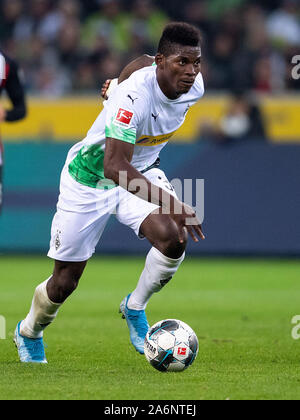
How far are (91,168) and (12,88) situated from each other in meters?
2.69

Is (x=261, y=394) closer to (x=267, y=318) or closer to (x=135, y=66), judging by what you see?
(x=135, y=66)

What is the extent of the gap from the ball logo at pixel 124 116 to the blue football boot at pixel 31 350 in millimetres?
1743

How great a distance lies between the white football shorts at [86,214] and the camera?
20.7 ft

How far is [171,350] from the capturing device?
→ 19.0 ft

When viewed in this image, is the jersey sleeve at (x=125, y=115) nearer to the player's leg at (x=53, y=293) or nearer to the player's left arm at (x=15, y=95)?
the player's leg at (x=53, y=293)

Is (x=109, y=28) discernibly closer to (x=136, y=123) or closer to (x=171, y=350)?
(x=136, y=123)

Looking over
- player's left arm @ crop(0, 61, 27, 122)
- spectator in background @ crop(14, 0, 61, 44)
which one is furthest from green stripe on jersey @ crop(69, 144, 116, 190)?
spectator in background @ crop(14, 0, 61, 44)

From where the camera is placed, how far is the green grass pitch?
5198mm

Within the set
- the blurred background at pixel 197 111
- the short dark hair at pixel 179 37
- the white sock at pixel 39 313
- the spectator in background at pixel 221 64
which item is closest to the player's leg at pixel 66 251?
the white sock at pixel 39 313

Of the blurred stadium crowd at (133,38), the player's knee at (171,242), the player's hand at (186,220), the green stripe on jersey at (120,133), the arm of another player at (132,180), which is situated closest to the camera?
the player's hand at (186,220)

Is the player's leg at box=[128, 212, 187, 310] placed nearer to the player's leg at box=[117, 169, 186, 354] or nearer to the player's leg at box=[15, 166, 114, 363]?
the player's leg at box=[117, 169, 186, 354]

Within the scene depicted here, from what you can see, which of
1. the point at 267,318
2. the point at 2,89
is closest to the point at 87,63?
the point at 2,89

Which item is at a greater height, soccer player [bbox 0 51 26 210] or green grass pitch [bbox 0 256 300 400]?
soccer player [bbox 0 51 26 210]

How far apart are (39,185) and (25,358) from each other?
25.1 feet
